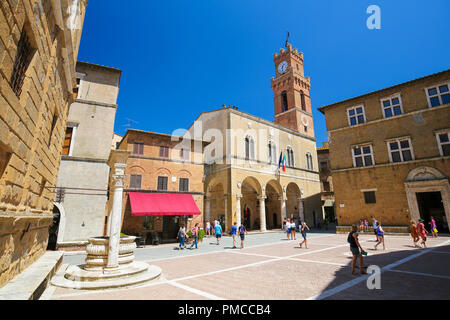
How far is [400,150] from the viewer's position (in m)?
19.1

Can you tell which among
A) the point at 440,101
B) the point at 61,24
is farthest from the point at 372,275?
the point at 440,101

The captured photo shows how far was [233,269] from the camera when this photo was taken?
7977 mm

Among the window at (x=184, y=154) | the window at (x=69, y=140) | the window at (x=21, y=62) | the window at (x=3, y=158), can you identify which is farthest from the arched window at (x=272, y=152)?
the window at (x=3, y=158)

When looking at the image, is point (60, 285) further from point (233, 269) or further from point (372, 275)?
point (372, 275)

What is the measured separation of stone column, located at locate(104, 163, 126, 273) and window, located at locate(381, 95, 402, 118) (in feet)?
73.7

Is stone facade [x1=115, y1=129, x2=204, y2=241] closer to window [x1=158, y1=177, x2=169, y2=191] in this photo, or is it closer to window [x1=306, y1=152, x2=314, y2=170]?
window [x1=158, y1=177, x2=169, y2=191]

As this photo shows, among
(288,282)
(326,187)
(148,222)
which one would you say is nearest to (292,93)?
(326,187)

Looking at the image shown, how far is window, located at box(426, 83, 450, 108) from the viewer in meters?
17.9

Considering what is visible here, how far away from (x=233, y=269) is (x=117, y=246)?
396cm

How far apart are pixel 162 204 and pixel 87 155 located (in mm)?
6363

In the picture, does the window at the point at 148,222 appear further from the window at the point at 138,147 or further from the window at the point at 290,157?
the window at the point at 290,157

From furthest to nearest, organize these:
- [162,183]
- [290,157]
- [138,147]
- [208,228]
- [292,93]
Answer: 1. [292,93]
2. [290,157]
3. [208,228]
4. [162,183]
5. [138,147]

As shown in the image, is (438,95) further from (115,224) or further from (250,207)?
(115,224)

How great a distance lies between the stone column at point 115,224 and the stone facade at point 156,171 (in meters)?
10.8
